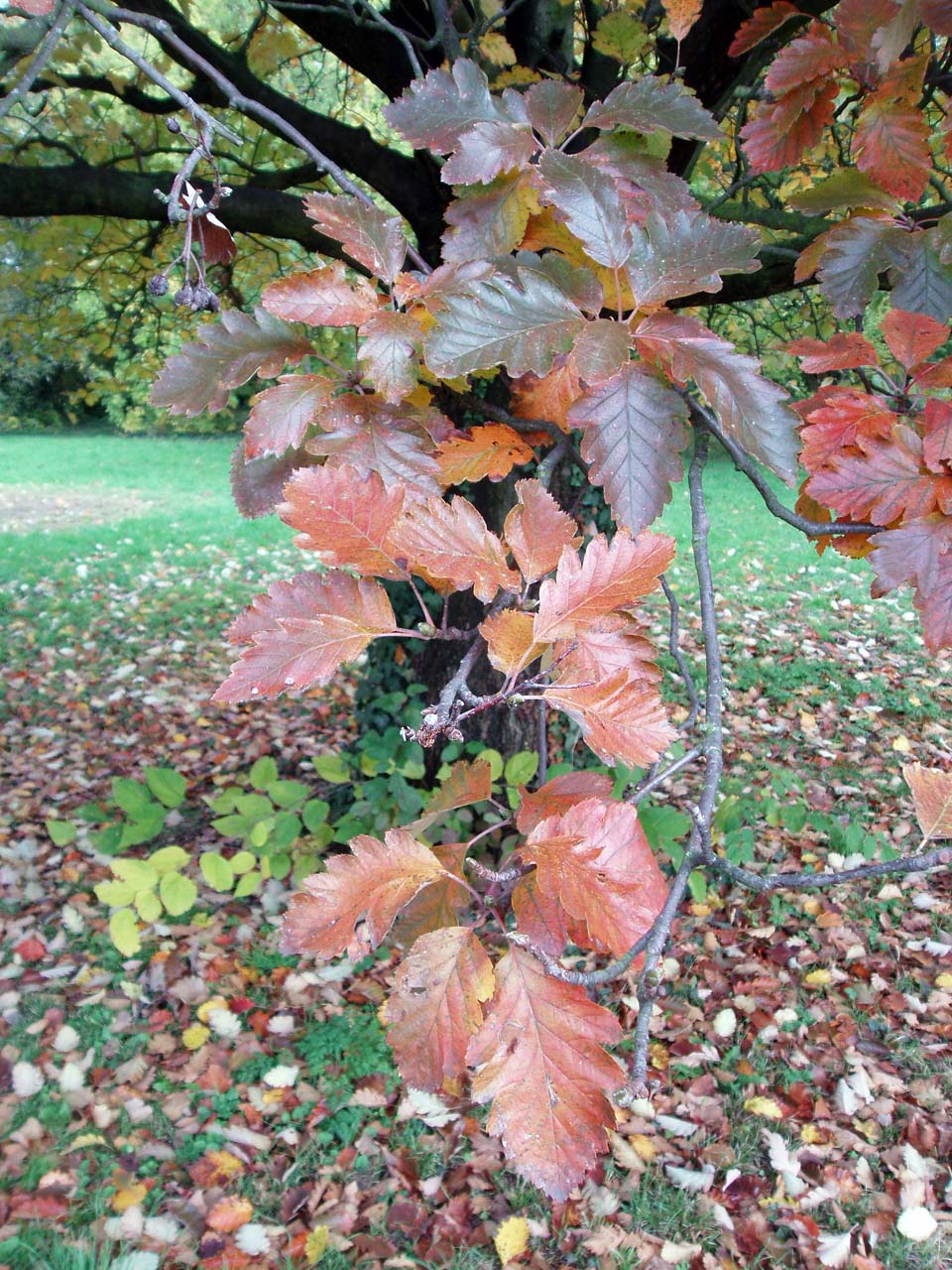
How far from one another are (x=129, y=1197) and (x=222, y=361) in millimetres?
2328

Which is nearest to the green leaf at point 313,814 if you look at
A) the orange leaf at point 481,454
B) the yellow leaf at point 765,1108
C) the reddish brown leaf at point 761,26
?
the yellow leaf at point 765,1108

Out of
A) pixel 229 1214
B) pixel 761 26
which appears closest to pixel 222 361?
pixel 761 26

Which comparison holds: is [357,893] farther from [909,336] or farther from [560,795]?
[909,336]

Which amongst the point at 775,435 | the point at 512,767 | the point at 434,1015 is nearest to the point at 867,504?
the point at 775,435

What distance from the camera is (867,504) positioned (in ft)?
3.15

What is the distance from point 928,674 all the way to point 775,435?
5.48 m

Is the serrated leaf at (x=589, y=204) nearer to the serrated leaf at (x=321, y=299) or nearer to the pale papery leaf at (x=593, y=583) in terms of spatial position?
the serrated leaf at (x=321, y=299)

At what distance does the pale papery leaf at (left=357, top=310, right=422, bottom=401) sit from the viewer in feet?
3.06

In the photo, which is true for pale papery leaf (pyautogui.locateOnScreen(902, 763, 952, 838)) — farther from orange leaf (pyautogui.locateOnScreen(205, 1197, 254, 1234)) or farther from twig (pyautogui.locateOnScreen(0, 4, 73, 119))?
orange leaf (pyautogui.locateOnScreen(205, 1197, 254, 1234))

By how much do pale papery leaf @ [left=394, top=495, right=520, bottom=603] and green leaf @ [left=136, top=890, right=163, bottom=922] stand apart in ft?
5.80

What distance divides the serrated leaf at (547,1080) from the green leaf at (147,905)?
68.4 inches

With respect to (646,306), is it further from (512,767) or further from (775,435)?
(512,767)

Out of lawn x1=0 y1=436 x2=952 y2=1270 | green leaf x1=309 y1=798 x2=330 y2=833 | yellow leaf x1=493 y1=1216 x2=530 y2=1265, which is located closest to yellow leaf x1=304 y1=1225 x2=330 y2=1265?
lawn x1=0 y1=436 x2=952 y2=1270

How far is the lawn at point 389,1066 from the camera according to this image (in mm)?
2180
